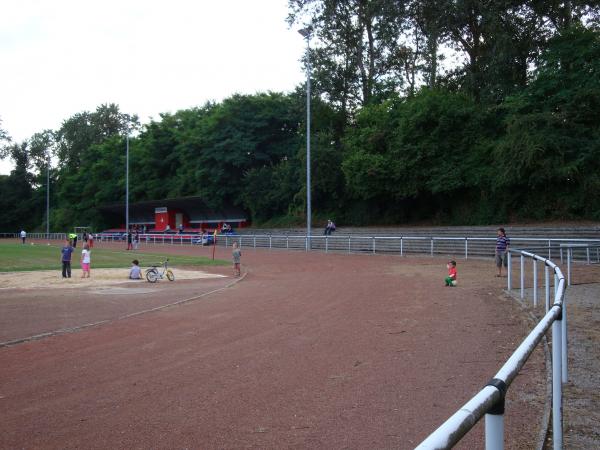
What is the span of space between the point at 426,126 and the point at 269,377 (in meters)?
31.9

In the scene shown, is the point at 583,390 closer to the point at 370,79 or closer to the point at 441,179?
the point at 441,179

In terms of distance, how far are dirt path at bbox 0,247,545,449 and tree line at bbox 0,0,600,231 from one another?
20.6m

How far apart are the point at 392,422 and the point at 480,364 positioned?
2.35m

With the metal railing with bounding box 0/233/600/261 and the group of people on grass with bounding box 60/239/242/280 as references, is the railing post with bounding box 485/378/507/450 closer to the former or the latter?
the metal railing with bounding box 0/233/600/261

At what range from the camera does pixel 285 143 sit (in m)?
56.9

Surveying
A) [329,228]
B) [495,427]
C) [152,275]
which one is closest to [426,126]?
[329,228]

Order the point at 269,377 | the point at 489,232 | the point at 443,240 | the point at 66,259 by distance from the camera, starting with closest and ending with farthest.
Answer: the point at 269,377
the point at 66,259
the point at 443,240
the point at 489,232

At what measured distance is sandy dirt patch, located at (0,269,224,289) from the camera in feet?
61.2

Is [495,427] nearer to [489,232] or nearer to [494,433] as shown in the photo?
[494,433]

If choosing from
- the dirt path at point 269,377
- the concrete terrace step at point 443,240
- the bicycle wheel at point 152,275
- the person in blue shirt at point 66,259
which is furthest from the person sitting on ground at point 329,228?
the dirt path at point 269,377

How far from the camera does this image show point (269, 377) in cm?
667

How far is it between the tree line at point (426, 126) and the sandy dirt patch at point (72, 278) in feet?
61.6

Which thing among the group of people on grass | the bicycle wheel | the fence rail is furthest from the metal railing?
the bicycle wheel

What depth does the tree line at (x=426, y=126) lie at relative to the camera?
29203 mm
